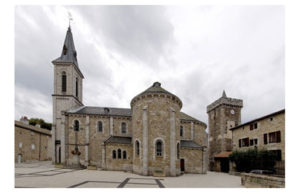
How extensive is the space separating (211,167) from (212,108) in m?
12.2

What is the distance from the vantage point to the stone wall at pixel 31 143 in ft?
106

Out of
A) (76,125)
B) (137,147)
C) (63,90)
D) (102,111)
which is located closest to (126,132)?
(102,111)

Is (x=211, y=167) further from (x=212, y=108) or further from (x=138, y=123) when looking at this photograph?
(x=138, y=123)

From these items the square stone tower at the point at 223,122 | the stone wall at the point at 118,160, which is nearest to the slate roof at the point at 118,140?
the stone wall at the point at 118,160

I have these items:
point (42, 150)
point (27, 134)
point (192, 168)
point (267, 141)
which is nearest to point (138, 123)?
point (192, 168)

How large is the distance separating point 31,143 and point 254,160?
41728mm

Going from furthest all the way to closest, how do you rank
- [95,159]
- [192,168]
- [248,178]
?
1. [95,159]
2. [192,168]
3. [248,178]

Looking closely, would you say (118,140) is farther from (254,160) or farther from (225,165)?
(225,165)

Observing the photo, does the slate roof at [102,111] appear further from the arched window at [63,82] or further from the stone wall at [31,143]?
the stone wall at [31,143]

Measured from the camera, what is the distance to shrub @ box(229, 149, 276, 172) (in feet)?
66.1

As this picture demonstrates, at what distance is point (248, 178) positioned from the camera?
43.3 feet

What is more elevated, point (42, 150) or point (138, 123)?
point (138, 123)

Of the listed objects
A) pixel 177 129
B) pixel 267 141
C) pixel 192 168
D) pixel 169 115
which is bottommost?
pixel 192 168

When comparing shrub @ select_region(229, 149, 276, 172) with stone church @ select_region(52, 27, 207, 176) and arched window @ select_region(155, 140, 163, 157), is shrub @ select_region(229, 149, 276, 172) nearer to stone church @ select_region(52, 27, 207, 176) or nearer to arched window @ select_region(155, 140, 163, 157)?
stone church @ select_region(52, 27, 207, 176)
